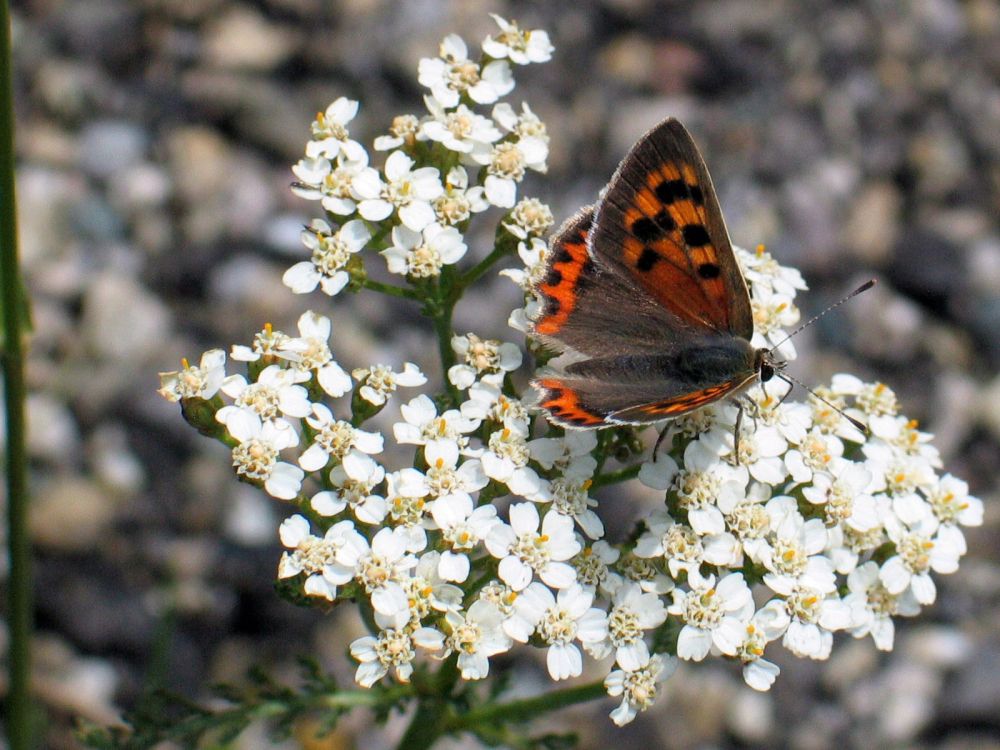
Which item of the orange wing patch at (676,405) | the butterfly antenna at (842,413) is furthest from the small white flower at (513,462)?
the butterfly antenna at (842,413)

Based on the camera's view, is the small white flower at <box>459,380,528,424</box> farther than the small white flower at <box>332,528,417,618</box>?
Yes

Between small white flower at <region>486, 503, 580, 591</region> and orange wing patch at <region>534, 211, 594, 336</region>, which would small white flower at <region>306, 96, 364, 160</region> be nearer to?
orange wing patch at <region>534, 211, 594, 336</region>

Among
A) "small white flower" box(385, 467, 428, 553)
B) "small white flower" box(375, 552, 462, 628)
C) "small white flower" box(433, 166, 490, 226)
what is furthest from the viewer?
"small white flower" box(433, 166, 490, 226)

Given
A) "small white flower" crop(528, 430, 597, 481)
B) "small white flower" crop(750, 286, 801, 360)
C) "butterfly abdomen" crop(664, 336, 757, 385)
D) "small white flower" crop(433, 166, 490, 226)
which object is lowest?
"small white flower" crop(528, 430, 597, 481)

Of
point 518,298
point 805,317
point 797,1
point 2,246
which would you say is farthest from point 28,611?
point 797,1

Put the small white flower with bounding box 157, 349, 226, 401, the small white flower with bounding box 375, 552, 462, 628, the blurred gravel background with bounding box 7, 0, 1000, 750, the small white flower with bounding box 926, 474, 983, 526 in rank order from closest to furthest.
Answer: the small white flower with bounding box 375, 552, 462, 628, the small white flower with bounding box 157, 349, 226, 401, the small white flower with bounding box 926, 474, 983, 526, the blurred gravel background with bounding box 7, 0, 1000, 750

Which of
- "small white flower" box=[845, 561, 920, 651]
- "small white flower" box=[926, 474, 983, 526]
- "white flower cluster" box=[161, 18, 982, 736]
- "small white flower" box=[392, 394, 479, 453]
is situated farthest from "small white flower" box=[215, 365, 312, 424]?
"small white flower" box=[926, 474, 983, 526]

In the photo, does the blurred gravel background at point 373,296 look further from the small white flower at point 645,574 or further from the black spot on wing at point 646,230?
the black spot on wing at point 646,230
